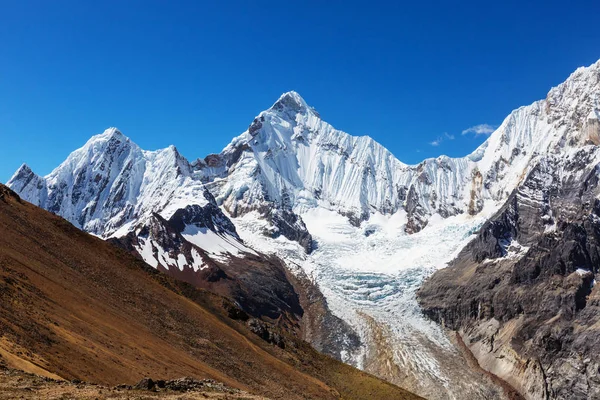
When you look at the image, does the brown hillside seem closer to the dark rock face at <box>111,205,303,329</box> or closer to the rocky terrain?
the rocky terrain

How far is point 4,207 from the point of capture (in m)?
76.7

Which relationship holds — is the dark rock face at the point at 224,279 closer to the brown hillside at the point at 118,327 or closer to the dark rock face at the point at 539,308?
the dark rock face at the point at 539,308

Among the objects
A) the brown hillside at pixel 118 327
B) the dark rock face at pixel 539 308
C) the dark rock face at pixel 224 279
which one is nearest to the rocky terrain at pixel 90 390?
the brown hillside at pixel 118 327

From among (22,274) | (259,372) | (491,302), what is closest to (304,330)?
(491,302)

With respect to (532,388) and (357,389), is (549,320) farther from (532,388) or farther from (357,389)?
(357,389)

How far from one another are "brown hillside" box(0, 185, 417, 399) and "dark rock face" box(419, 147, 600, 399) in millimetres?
68122

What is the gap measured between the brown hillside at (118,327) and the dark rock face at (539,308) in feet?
223

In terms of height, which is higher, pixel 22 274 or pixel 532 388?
pixel 532 388

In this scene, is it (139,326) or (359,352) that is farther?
(359,352)

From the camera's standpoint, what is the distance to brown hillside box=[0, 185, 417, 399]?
142 feet

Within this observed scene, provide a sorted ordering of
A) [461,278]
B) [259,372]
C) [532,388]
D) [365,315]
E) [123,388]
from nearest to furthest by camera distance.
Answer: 1. [123,388]
2. [259,372]
3. [532,388]
4. [365,315]
5. [461,278]

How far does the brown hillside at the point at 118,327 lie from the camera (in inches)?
1703

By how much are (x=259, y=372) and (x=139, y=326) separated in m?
15.8

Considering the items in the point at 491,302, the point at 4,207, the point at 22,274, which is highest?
the point at 491,302
